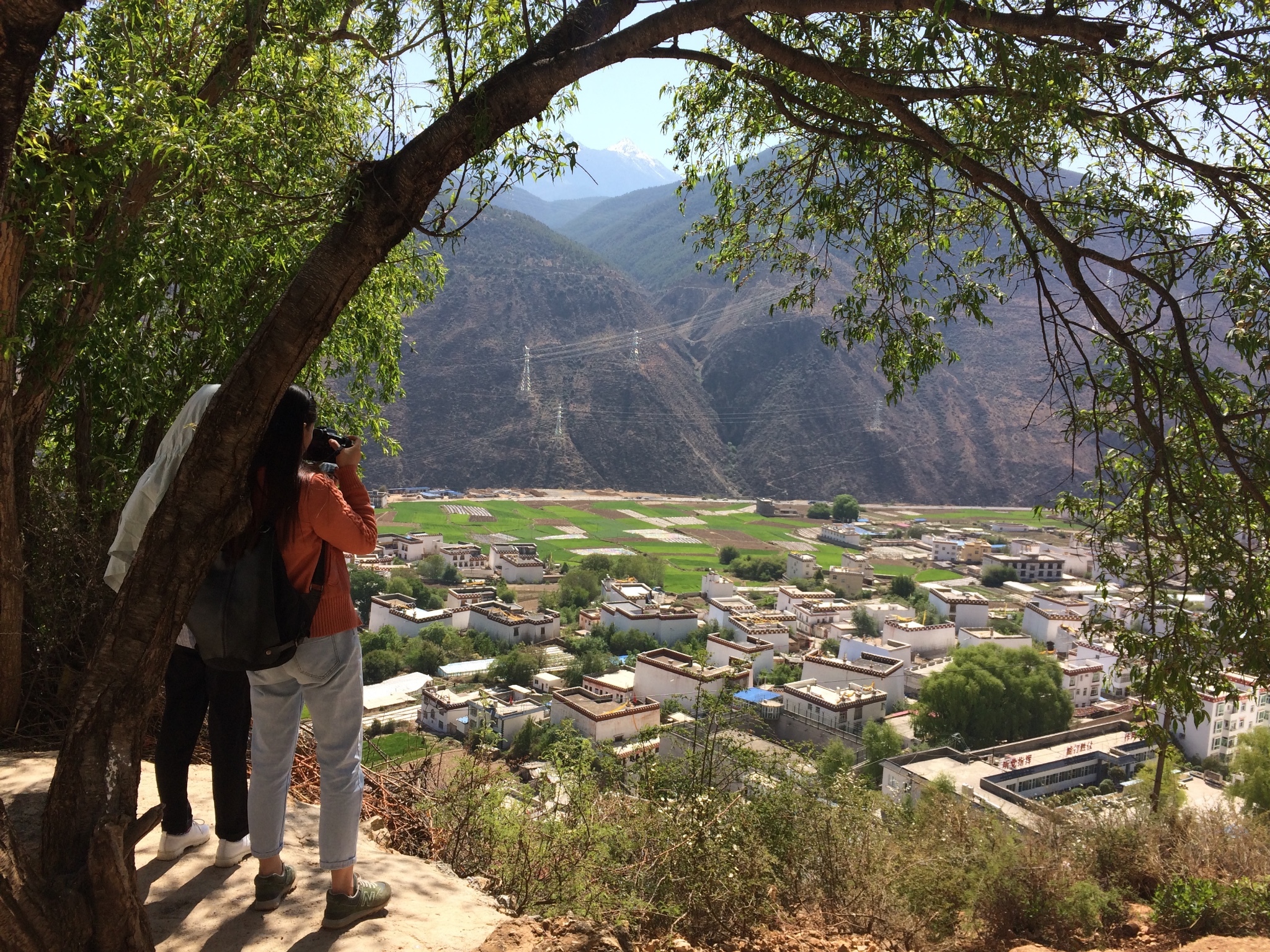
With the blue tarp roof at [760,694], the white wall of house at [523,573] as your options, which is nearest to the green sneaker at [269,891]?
the blue tarp roof at [760,694]

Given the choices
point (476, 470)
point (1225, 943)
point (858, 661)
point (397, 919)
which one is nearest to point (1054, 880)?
point (1225, 943)

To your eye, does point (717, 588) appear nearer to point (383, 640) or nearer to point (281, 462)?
point (383, 640)

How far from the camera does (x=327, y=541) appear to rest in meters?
2.07

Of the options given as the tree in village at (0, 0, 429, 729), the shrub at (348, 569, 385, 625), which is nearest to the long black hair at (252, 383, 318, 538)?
the tree in village at (0, 0, 429, 729)

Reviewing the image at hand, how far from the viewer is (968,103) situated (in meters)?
3.40

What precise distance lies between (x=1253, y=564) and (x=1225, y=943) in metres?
1.74

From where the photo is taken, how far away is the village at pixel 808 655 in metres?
10.8

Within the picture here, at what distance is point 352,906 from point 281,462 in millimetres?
1144

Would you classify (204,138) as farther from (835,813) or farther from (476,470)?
(476,470)

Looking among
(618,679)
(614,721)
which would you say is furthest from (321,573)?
(618,679)

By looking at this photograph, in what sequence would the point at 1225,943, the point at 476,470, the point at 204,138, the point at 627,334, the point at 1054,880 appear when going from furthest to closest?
the point at 627,334 < the point at 476,470 < the point at 1054,880 < the point at 1225,943 < the point at 204,138

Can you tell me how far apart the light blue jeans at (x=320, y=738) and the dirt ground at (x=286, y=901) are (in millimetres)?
160

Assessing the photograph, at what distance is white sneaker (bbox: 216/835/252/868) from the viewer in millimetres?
2281

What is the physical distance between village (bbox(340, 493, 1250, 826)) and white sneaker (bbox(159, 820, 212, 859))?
1667mm
